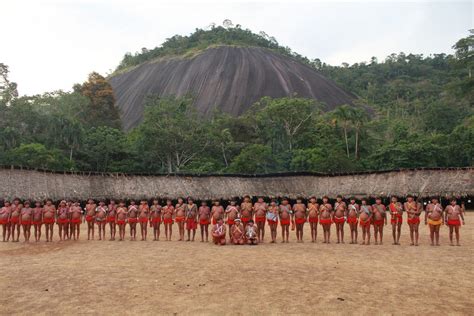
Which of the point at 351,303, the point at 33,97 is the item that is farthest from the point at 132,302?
the point at 33,97

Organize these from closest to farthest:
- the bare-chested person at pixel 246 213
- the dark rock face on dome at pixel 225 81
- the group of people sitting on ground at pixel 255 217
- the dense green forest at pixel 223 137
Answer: the group of people sitting on ground at pixel 255 217 → the bare-chested person at pixel 246 213 → the dense green forest at pixel 223 137 → the dark rock face on dome at pixel 225 81

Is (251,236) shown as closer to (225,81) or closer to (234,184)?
(234,184)

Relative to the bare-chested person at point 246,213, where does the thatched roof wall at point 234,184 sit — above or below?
above

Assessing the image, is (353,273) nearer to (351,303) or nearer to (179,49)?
(351,303)

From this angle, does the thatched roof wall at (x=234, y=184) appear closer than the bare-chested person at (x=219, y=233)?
No

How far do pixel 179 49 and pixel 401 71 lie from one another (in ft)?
159

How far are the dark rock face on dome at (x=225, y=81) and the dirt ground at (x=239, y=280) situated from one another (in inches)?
2206

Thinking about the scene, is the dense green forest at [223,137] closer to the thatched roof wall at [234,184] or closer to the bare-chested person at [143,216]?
the thatched roof wall at [234,184]

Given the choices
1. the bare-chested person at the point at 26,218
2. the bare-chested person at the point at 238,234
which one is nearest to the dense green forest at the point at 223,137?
the bare-chested person at the point at 26,218

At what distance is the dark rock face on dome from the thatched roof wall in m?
37.9

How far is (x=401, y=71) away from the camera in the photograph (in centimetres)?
8875

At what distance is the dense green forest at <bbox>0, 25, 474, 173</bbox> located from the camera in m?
34.8

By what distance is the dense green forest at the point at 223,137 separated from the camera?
114 ft

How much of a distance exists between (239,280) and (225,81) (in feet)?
224
